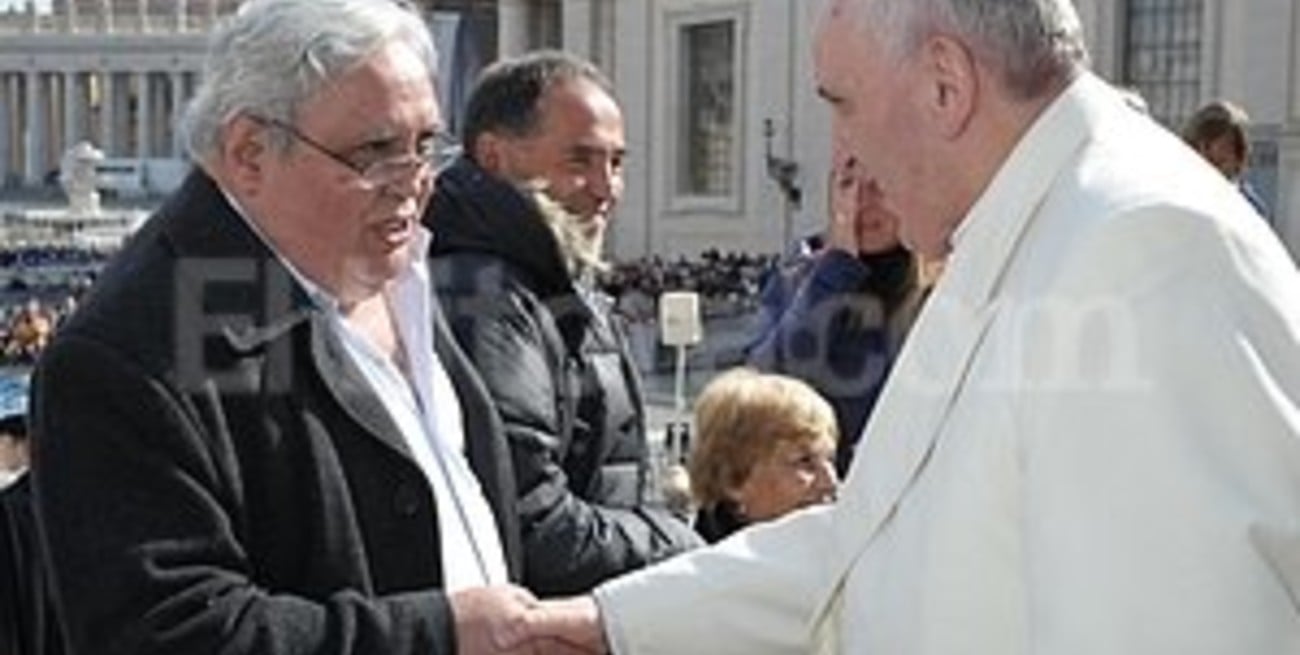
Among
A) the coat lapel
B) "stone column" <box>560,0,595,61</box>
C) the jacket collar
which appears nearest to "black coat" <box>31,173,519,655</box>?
the coat lapel

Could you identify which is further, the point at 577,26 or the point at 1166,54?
the point at 577,26

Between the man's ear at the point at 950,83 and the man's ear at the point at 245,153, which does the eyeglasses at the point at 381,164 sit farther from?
the man's ear at the point at 950,83

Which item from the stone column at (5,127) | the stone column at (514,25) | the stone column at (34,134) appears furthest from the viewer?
the stone column at (5,127)

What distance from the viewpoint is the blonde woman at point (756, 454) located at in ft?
13.4

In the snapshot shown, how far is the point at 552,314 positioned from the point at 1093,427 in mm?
1462

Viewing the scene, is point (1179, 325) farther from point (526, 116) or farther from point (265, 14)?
point (526, 116)

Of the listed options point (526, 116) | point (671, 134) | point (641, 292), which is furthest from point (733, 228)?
point (526, 116)

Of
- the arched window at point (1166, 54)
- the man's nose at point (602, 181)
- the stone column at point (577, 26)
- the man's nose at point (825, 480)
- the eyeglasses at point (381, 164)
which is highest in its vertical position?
the stone column at point (577, 26)

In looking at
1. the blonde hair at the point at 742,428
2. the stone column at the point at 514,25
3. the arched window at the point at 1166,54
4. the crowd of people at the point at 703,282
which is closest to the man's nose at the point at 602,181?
the blonde hair at the point at 742,428

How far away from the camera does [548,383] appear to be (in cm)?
315

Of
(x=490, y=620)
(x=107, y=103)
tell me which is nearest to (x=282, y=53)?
(x=490, y=620)

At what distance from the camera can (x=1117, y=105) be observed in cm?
220

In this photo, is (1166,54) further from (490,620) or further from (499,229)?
(490,620)

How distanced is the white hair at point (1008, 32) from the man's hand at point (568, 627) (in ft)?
2.86
